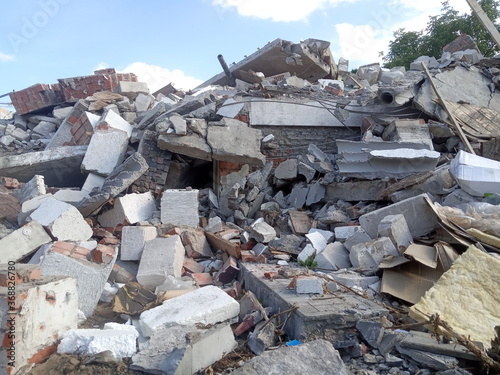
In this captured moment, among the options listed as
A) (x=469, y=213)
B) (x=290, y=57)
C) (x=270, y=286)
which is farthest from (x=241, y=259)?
(x=290, y=57)

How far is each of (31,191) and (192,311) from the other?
3778mm

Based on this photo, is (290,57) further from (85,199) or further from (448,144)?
(85,199)

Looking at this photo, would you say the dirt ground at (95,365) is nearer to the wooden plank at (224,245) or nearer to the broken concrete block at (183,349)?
the broken concrete block at (183,349)

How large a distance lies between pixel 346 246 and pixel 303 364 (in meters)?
2.33

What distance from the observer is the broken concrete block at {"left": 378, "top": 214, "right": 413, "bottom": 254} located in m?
4.16

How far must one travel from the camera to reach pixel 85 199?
5387 millimetres

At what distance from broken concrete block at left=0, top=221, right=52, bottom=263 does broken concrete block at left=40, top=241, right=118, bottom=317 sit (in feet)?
2.73

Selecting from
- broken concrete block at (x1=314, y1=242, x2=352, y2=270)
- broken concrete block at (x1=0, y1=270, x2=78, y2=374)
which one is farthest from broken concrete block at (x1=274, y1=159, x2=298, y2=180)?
broken concrete block at (x1=0, y1=270, x2=78, y2=374)

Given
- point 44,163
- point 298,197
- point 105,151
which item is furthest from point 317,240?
point 44,163

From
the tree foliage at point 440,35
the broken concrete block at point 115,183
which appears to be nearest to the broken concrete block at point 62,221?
the broken concrete block at point 115,183

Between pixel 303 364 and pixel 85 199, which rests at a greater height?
pixel 85 199

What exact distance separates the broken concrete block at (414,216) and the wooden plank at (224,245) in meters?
1.53

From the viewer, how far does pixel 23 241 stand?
4.46m

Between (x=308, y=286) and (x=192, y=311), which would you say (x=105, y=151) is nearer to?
(x=192, y=311)
